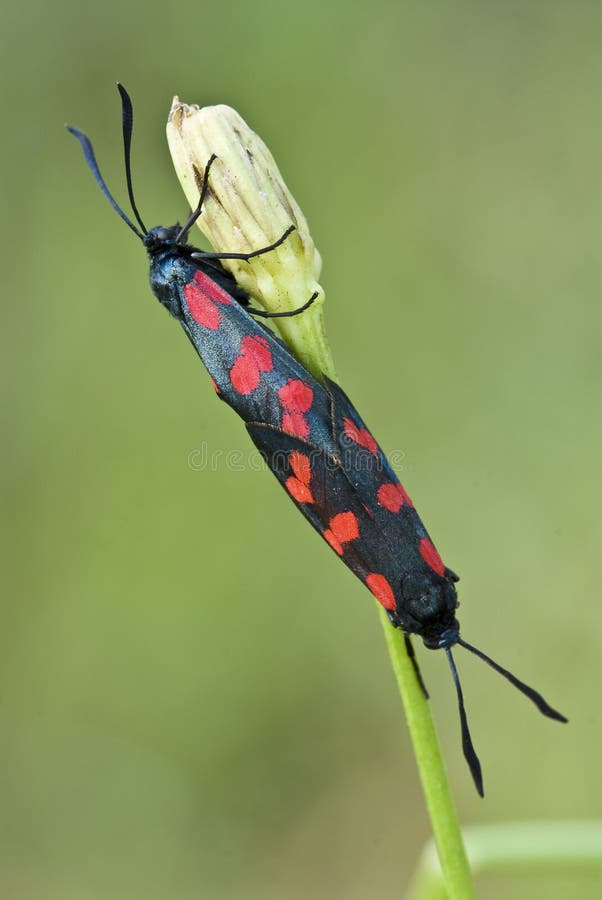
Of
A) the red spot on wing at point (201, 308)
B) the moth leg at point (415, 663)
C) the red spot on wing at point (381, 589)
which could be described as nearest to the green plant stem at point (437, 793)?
the moth leg at point (415, 663)

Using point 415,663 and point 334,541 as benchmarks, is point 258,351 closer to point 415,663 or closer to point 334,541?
point 334,541

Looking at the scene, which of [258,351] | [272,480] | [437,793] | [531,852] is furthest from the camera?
[272,480]

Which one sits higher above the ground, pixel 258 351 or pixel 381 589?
pixel 258 351

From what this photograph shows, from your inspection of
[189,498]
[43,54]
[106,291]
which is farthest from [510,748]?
[43,54]

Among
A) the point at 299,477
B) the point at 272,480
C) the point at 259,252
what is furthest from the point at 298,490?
the point at 272,480

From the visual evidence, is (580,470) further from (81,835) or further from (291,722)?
(81,835)

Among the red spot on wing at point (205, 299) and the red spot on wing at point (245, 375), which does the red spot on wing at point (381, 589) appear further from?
the red spot on wing at point (205, 299)
